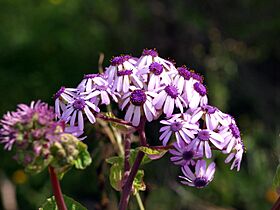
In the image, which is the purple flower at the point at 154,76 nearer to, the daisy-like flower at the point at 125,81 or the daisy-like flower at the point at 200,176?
the daisy-like flower at the point at 125,81

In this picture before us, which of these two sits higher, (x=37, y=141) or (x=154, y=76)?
(x=154, y=76)

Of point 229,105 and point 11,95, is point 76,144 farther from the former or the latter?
point 229,105

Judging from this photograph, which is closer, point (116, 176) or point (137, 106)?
point (137, 106)

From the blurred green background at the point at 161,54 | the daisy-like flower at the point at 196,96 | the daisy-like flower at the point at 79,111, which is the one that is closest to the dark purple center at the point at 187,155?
the daisy-like flower at the point at 196,96

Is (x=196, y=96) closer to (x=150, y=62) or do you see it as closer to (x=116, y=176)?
(x=150, y=62)

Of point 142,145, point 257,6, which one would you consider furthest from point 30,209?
point 142,145

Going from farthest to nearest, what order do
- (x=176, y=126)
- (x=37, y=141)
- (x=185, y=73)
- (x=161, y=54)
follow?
(x=161, y=54) → (x=185, y=73) → (x=176, y=126) → (x=37, y=141)

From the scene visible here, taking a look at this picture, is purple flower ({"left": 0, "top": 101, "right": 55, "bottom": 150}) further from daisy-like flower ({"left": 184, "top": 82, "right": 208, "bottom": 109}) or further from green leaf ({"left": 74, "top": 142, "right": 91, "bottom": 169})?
daisy-like flower ({"left": 184, "top": 82, "right": 208, "bottom": 109})

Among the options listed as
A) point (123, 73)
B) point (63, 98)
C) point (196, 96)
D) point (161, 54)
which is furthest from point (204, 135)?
point (161, 54)
